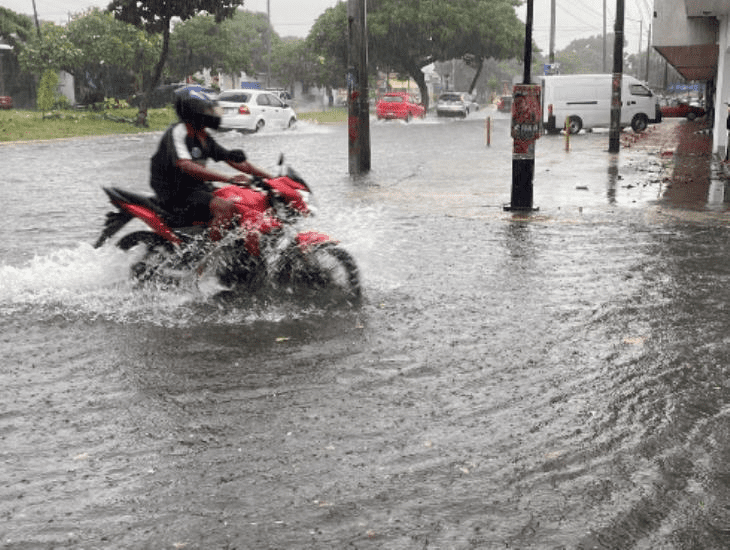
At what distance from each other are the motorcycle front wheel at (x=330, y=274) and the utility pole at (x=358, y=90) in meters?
10.9

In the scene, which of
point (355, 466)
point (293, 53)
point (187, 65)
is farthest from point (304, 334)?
point (293, 53)

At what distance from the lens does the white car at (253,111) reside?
32.7 metres

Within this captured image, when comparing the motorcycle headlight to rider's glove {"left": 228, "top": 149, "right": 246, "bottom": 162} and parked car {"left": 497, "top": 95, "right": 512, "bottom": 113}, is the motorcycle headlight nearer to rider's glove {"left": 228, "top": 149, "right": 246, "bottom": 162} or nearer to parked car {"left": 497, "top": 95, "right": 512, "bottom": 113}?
rider's glove {"left": 228, "top": 149, "right": 246, "bottom": 162}

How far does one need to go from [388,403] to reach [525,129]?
786 centimetres

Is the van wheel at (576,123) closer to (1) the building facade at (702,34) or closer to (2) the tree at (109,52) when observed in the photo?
(1) the building facade at (702,34)

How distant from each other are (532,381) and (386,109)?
43977 mm

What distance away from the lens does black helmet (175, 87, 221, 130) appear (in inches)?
267

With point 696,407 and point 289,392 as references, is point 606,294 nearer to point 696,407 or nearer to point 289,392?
point 696,407

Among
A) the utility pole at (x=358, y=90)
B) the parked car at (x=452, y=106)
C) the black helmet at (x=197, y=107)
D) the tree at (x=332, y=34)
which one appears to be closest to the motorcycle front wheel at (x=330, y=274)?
the black helmet at (x=197, y=107)

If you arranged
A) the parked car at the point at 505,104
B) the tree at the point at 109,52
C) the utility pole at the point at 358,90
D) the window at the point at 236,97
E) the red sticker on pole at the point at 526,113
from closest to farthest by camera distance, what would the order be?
the red sticker on pole at the point at 526,113 → the utility pole at the point at 358,90 → the window at the point at 236,97 → the tree at the point at 109,52 → the parked car at the point at 505,104

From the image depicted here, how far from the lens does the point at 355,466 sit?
13.2ft

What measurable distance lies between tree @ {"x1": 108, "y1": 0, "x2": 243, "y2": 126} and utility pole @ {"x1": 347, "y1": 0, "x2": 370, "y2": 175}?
1975 centimetres

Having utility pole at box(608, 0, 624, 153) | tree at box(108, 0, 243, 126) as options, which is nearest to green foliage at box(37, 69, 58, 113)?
tree at box(108, 0, 243, 126)

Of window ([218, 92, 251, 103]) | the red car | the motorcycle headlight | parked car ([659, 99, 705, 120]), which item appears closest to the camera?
the motorcycle headlight
